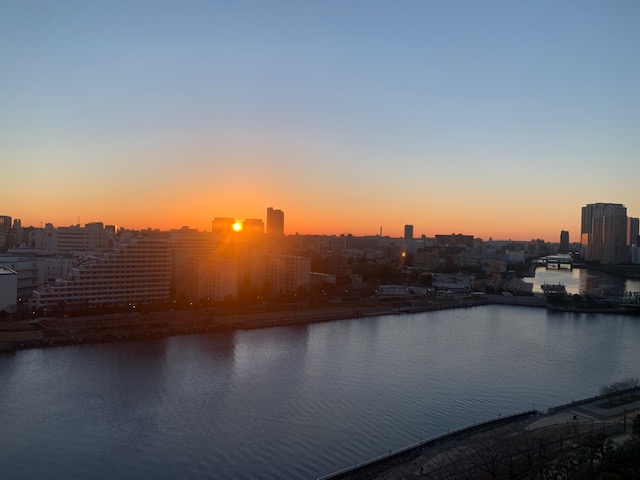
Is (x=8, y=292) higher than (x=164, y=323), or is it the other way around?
(x=8, y=292)

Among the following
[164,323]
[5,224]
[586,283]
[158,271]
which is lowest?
[164,323]

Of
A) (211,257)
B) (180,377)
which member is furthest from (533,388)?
(211,257)

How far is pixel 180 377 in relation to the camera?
14.5 feet

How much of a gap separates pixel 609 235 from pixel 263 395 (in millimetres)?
25170

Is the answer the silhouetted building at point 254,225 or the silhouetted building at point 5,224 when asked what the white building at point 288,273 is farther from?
the silhouetted building at point 5,224

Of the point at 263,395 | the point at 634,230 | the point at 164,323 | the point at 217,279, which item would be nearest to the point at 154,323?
the point at 164,323

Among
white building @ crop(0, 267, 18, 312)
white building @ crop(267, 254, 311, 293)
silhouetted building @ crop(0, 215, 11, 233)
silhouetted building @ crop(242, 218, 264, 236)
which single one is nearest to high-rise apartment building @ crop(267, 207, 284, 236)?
silhouetted building @ crop(242, 218, 264, 236)

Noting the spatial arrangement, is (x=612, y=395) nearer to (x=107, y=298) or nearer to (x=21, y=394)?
(x=21, y=394)

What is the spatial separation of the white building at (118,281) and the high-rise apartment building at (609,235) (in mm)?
23262

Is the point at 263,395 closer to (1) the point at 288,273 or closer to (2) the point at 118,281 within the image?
(2) the point at 118,281

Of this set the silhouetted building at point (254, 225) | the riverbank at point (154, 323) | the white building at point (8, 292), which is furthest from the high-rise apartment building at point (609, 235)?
the white building at point (8, 292)

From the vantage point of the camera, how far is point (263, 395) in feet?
13.2

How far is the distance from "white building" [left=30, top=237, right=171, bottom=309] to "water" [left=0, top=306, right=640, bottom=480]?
1.67m

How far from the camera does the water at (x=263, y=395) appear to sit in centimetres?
296
